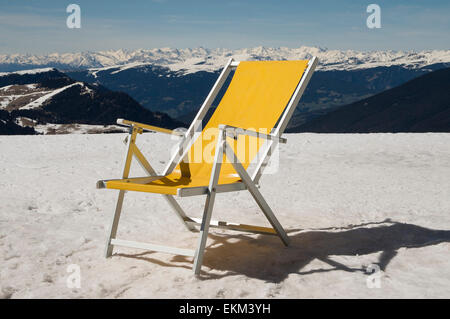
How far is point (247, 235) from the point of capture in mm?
3410

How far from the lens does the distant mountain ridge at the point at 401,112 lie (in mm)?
102812

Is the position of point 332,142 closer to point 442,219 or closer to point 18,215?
point 442,219

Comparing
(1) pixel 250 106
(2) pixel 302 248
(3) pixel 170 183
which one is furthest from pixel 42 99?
(2) pixel 302 248

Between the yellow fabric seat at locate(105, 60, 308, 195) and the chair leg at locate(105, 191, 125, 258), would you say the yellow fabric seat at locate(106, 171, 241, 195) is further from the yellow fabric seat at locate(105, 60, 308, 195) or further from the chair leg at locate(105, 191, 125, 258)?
the chair leg at locate(105, 191, 125, 258)

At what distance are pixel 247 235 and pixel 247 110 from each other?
93cm

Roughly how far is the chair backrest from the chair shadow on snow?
0.53 metres

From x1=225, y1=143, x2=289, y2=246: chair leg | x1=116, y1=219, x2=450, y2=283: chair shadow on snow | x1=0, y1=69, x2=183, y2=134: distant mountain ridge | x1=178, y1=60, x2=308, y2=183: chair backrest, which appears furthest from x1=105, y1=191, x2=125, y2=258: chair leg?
x1=0, y1=69, x2=183, y2=134: distant mountain ridge

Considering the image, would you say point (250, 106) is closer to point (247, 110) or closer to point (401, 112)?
point (247, 110)

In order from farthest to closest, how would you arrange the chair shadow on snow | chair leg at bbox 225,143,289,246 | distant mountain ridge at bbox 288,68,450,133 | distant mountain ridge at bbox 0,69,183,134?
1. distant mountain ridge at bbox 288,68,450,133
2. distant mountain ridge at bbox 0,69,183,134
3. the chair shadow on snow
4. chair leg at bbox 225,143,289,246

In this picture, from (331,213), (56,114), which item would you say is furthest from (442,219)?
(56,114)

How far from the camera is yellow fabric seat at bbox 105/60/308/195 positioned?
3135mm

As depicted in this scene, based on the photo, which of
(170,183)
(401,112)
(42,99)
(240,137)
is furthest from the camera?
(42,99)

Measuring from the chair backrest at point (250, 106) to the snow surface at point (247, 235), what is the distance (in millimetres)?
599
